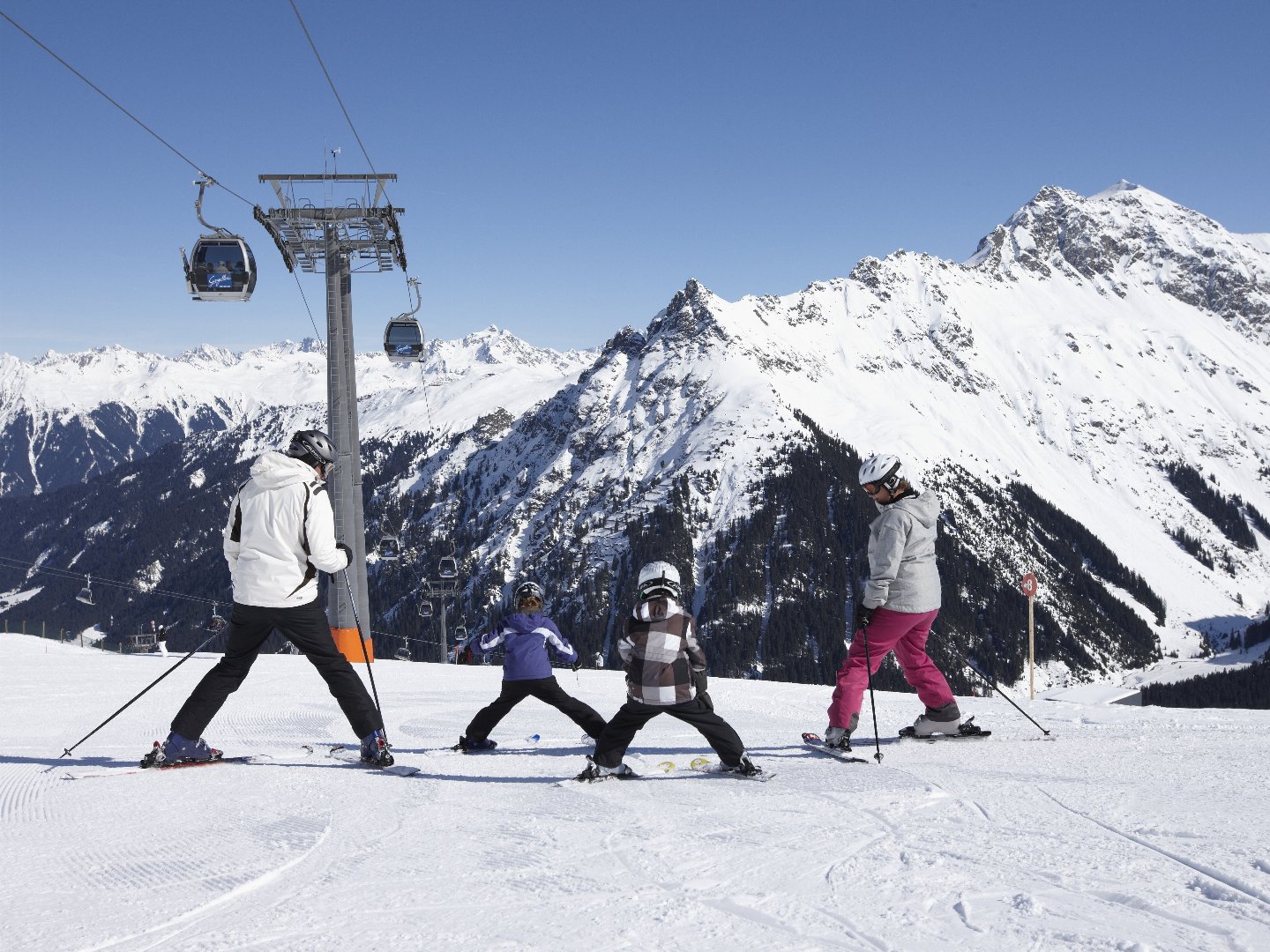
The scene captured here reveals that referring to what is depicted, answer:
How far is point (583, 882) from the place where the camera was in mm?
3639

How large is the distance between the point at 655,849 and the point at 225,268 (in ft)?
48.6

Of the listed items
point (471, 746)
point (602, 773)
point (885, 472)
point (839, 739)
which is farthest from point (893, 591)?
point (471, 746)

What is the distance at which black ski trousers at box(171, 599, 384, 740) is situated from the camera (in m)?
5.91

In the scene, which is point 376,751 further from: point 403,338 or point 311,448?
point 403,338

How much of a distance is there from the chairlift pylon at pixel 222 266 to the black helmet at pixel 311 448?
36.7ft

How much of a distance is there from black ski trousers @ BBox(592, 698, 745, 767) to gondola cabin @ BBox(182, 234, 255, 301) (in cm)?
1302

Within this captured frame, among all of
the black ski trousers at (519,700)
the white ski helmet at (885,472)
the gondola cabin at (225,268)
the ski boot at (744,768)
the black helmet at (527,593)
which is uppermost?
the gondola cabin at (225,268)

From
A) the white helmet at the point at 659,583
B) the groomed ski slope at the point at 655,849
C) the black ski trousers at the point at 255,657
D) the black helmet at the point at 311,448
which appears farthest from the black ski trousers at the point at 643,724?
the black helmet at the point at 311,448

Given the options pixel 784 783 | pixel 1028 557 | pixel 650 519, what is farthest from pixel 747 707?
pixel 1028 557

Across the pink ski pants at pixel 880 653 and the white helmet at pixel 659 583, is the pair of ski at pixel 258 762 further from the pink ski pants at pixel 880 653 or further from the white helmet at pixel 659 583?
the pink ski pants at pixel 880 653

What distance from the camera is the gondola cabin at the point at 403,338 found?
69.6 feet

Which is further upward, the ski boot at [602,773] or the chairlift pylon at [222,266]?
the chairlift pylon at [222,266]

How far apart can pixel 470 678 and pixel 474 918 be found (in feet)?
32.6

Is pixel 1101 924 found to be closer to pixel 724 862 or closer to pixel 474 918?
pixel 724 862
